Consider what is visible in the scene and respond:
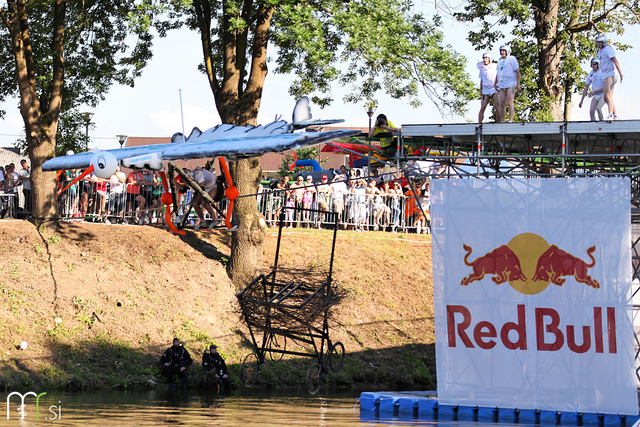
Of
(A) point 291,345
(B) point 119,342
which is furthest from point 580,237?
(B) point 119,342

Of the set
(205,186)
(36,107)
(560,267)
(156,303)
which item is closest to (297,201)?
(156,303)

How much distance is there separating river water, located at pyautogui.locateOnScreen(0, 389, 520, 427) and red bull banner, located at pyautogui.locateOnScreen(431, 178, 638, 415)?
4.12 feet

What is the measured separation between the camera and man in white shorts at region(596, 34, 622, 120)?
55.5ft

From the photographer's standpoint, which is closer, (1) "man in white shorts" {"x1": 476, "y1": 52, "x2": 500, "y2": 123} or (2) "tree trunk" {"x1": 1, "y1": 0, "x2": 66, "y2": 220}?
(1) "man in white shorts" {"x1": 476, "y1": 52, "x2": 500, "y2": 123}

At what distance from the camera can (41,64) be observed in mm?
22812

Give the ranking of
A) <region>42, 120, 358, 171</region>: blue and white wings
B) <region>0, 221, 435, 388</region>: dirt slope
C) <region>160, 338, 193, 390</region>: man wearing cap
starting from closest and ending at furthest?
<region>42, 120, 358, 171</region>: blue and white wings
<region>0, 221, 435, 388</region>: dirt slope
<region>160, 338, 193, 390</region>: man wearing cap

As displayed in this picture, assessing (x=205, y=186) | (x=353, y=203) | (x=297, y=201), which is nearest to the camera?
(x=205, y=186)

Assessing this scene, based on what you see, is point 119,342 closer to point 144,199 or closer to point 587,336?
point 144,199

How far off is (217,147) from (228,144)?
186mm

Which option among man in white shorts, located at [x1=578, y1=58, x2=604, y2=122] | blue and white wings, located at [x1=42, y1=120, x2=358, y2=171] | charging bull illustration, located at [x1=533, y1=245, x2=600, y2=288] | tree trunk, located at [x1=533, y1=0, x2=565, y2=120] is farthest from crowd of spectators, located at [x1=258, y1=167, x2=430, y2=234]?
blue and white wings, located at [x1=42, y1=120, x2=358, y2=171]

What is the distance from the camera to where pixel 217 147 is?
48.1 feet

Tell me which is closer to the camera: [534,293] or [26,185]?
[534,293]

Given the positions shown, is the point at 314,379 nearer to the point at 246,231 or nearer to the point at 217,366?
the point at 217,366

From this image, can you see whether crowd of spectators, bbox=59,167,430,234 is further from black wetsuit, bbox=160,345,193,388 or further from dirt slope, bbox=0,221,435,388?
black wetsuit, bbox=160,345,193,388
